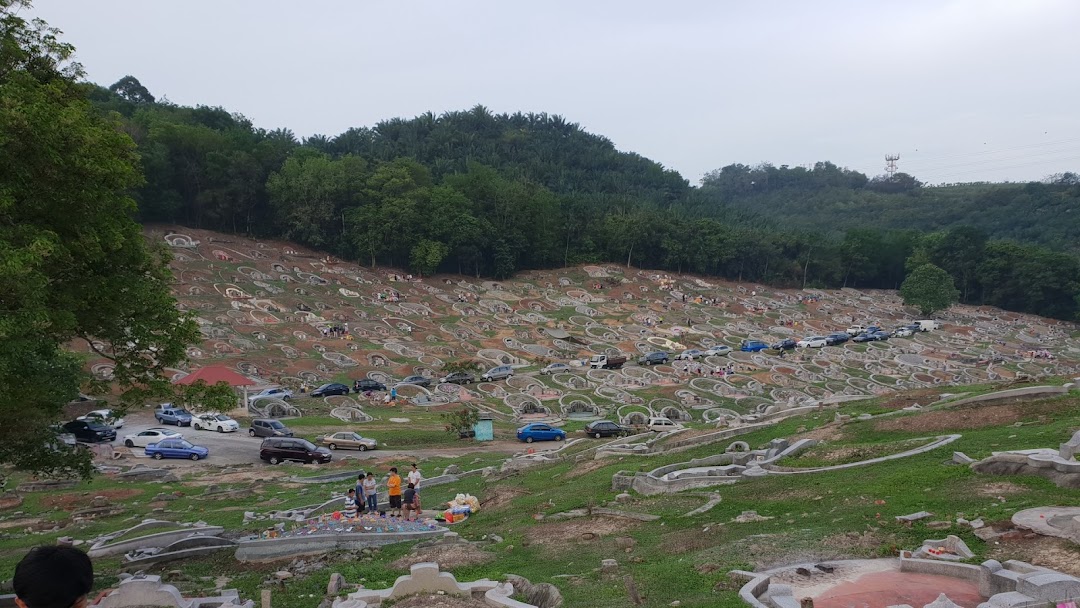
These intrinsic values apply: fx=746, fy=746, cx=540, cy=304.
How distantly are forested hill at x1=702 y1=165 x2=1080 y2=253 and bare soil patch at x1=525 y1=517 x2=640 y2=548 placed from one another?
12903cm

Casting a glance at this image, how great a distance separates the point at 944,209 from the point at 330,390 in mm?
151461

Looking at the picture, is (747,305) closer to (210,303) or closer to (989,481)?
(210,303)

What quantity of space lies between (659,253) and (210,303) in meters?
54.9

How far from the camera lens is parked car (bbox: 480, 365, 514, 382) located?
152 feet

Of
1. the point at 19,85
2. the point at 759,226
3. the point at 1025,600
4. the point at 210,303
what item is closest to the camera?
the point at 1025,600

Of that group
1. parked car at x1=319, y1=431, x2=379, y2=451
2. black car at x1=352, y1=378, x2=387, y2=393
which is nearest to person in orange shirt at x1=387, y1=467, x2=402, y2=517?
parked car at x1=319, y1=431, x2=379, y2=451

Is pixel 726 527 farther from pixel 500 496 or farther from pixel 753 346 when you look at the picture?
pixel 753 346

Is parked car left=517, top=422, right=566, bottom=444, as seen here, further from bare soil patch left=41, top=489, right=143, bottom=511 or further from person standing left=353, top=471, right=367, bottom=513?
bare soil patch left=41, top=489, right=143, bottom=511

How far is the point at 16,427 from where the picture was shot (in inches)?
550

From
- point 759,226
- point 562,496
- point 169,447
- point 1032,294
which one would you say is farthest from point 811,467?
point 759,226

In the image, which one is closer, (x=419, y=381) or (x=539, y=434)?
(x=539, y=434)

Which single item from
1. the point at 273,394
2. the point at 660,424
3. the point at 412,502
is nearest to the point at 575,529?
the point at 412,502

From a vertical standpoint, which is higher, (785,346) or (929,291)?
(929,291)

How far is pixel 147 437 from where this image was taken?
29281 millimetres
